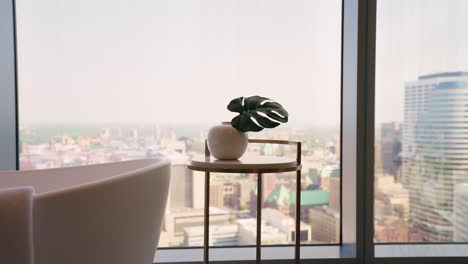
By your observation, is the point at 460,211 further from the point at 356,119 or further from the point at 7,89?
the point at 7,89

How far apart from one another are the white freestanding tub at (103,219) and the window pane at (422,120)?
135 centimetres

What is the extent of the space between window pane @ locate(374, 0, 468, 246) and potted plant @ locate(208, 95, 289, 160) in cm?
70

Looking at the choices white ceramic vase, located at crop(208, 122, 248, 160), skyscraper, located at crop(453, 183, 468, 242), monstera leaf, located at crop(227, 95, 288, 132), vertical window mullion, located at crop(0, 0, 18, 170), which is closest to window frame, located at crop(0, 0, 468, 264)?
vertical window mullion, located at crop(0, 0, 18, 170)

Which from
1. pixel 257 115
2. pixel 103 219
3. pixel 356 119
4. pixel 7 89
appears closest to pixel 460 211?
pixel 356 119

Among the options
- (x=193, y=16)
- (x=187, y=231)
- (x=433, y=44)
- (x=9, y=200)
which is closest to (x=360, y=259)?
(x=187, y=231)

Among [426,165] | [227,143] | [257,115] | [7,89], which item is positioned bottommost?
[426,165]

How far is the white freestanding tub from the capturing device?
83 centimetres

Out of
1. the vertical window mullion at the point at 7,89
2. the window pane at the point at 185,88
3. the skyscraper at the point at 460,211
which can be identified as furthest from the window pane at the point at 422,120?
the vertical window mullion at the point at 7,89

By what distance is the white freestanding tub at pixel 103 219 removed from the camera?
0.83 meters

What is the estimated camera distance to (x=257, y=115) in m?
1.70

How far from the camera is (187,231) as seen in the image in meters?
2.31

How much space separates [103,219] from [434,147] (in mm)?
1688

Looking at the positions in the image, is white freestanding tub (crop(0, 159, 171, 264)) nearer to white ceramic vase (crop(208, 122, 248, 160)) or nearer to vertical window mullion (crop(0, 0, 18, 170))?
white ceramic vase (crop(208, 122, 248, 160))

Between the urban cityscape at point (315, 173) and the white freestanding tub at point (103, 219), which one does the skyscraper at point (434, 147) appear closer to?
the urban cityscape at point (315, 173)
